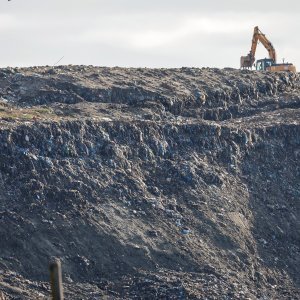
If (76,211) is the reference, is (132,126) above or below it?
above

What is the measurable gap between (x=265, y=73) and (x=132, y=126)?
430 inches

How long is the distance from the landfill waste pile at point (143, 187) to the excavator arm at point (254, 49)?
1063cm

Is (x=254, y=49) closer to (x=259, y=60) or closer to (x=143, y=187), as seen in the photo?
(x=259, y=60)

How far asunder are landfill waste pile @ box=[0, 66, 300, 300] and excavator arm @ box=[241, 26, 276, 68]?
10634mm

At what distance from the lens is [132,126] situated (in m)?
32.8

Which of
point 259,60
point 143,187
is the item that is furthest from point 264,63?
point 143,187

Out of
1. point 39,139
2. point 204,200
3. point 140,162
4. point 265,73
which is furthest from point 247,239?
point 265,73

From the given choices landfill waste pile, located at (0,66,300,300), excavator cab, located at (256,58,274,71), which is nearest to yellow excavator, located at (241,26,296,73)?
excavator cab, located at (256,58,274,71)

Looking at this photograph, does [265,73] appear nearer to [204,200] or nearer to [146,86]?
[146,86]

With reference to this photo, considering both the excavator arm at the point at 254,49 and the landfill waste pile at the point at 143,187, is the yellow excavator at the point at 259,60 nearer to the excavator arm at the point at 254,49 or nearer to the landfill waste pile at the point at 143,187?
the excavator arm at the point at 254,49

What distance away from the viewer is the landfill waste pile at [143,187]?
26.9 metres

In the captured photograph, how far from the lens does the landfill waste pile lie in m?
26.9

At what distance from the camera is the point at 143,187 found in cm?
3069

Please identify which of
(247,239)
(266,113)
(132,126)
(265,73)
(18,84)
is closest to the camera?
(247,239)
